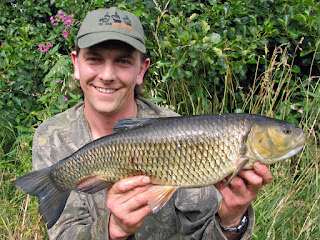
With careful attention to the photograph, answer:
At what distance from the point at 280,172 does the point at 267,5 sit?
4.42 feet

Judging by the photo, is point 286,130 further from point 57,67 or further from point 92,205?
point 57,67

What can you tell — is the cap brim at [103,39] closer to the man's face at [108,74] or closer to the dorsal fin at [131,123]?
the man's face at [108,74]

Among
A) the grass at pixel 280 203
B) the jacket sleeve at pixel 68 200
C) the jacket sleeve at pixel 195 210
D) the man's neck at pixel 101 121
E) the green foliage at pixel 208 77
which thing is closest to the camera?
the jacket sleeve at pixel 68 200

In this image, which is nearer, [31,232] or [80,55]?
[80,55]

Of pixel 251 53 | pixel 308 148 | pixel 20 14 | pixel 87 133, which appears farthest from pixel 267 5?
pixel 20 14

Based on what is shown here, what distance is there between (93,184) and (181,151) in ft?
1.29

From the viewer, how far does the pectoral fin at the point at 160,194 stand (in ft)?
4.22

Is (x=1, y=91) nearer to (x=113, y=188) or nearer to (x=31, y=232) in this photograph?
(x=31, y=232)

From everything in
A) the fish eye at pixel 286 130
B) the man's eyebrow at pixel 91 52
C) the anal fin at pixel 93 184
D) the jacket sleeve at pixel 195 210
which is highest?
the man's eyebrow at pixel 91 52

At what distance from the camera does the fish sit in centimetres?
122

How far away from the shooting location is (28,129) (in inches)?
113

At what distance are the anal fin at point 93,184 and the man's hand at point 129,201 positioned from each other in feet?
0.11

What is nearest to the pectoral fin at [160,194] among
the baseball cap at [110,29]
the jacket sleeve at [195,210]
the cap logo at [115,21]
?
the jacket sleeve at [195,210]

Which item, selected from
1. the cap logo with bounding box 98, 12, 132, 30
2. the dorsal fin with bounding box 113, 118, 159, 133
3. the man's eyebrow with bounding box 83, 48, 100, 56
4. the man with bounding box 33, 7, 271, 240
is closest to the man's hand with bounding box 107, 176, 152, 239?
the man with bounding box 33, 7, 271, 240
